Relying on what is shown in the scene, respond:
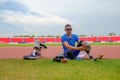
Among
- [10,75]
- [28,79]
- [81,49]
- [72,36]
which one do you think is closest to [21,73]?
[10,75]

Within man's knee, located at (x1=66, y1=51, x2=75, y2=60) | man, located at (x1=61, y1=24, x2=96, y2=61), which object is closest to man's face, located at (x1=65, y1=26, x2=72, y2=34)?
man, located at (x1=61, y1=24, x2=96, y2=61)

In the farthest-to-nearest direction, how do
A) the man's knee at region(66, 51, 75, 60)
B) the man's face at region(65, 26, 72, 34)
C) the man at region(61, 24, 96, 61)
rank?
1. the man's knee at region(66, 51, 75, 60)
2. the man's face at region(65, 26, 72, 34)
3. the man at region(61, 24, 96, 61)

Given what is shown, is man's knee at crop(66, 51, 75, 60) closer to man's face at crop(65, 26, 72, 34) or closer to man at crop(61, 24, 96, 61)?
man at crop(61, 24, 96, 61)

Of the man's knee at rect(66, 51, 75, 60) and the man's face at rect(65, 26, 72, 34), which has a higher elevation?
the man's face at rect(65, 26, 72, 34)

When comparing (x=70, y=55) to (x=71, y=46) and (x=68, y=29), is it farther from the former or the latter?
(x=68, y=29)

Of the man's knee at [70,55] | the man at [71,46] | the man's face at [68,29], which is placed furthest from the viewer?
the man's knee at [70,55]

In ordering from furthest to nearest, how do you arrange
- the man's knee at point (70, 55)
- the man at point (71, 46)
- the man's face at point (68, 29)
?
the man's knee at point (70, 55) → the man's face at point (68, 29) → the man at point (71, 46)

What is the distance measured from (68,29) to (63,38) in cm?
44

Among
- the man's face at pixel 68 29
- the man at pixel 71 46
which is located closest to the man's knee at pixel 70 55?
the man at pixel 71 46

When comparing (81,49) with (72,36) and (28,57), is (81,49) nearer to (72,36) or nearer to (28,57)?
(72,36)

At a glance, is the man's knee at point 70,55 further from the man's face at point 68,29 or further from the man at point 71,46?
the man's face at point 68,29

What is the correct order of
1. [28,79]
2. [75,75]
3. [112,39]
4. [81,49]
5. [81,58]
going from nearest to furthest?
[28,79], [75,75], [81,49], [81,58], [112,39]

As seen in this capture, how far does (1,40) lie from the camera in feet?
108

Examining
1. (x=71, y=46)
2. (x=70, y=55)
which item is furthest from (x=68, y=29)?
(x=70, y=55)
